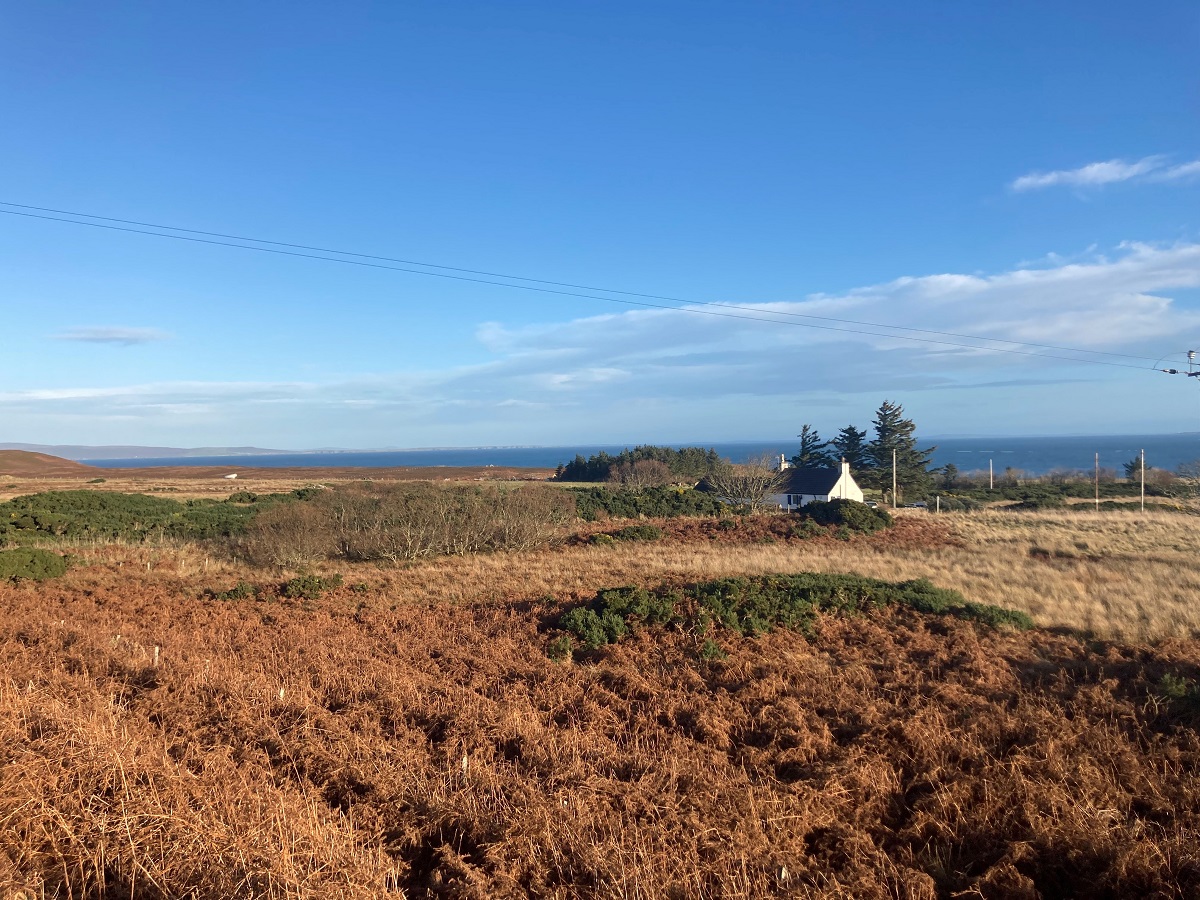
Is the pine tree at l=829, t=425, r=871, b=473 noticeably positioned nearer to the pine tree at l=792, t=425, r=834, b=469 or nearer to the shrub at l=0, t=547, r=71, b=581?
the pine tree at l=792, t=425, r=834, b=469

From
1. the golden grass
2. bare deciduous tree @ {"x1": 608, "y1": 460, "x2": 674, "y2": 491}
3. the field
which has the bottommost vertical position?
the golden grass

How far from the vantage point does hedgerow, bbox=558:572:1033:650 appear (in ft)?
34.5

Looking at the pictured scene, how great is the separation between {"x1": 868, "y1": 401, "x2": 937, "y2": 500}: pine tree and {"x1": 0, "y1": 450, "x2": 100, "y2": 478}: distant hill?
275 ft

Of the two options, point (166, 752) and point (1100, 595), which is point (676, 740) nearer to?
point (166, 752)

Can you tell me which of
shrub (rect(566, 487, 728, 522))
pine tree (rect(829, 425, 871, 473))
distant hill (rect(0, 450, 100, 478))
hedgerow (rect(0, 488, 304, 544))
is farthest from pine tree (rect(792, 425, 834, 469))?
distant hill (rect(0, 450, 100, 478))

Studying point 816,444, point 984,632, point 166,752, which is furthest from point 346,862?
point 816,444

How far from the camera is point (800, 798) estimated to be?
16.9 feet

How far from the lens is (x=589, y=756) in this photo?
19.6ft

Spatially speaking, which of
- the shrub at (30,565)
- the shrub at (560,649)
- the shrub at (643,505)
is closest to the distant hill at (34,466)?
the shrub at (643,505)

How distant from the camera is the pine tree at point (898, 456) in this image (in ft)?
198

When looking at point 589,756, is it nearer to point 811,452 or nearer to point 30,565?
point 30,565

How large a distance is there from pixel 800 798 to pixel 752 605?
20.5 ft

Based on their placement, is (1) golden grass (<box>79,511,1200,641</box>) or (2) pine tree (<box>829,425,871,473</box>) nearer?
(1) golden grass (<box>79,511,1200,641</box>)

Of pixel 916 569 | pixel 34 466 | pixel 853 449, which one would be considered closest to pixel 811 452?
pixel 853 449
